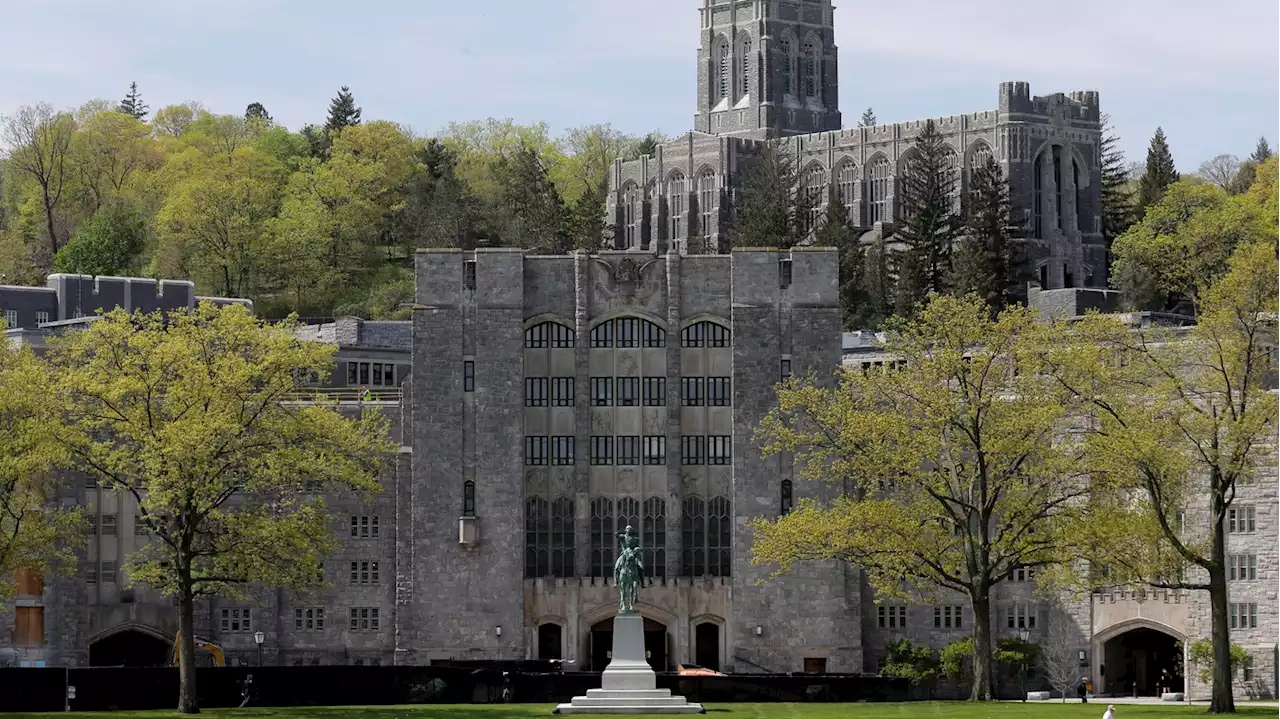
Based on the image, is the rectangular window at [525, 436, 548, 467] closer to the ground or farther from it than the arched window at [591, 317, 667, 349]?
closer to the ground

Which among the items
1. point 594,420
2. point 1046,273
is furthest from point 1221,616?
point 1046,273

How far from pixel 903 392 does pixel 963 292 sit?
70356 millimetres

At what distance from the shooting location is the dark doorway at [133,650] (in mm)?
112875

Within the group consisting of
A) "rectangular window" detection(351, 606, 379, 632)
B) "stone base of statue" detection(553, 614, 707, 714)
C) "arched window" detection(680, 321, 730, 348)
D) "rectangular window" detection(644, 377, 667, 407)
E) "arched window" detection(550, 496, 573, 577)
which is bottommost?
Result: "stone base of statue" detection(553, 614, 707, 714)

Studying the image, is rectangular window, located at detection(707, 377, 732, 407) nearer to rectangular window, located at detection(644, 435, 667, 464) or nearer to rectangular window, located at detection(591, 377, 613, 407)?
rectangular window, located at detection(644, 435, 667, 464)

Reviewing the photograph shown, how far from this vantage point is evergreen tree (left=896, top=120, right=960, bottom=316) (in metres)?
166

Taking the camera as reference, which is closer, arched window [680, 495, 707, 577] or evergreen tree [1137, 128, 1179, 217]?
arched window [680, 495, 707, 577]

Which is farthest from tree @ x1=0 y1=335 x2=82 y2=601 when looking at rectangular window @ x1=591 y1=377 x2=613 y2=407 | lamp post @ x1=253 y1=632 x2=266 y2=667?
rectangular window @ x1=591 y1=377 x2=613 y2=407

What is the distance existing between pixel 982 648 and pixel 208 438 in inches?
1132

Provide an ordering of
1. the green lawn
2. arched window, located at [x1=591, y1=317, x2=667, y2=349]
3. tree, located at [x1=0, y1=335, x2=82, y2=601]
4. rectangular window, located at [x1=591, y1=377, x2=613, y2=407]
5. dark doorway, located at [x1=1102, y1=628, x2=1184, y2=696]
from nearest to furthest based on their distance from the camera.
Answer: the green lawn < tree, located at [x1=0, y1=335, x2=82, y2=601] < dark doorway, located at [x1=1102, y1=628, x2=1184, y2=696] < rectangular window, located at [x1=591, y1=377, x2=613, y2=407] < arched window, located at [x1=591, y1=317, x2=667, y2=349]

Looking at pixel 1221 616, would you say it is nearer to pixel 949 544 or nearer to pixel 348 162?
pixel 949 544

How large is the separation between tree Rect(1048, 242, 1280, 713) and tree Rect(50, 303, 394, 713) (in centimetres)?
2561

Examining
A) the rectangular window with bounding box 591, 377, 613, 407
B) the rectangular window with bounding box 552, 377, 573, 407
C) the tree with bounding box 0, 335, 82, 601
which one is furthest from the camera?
the rectangular window with bounding box 591, 377, 613, 407

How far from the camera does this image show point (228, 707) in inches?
3479
